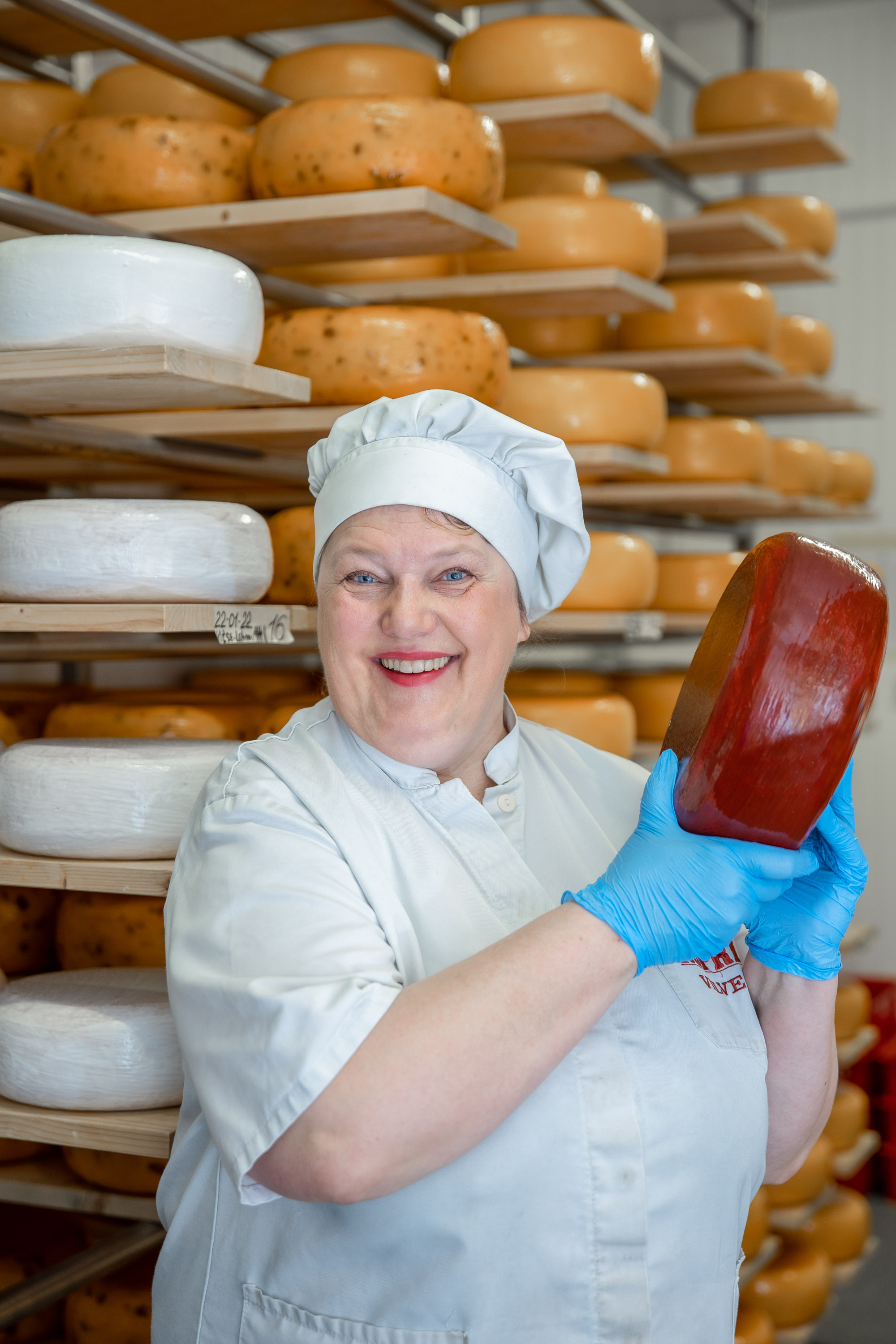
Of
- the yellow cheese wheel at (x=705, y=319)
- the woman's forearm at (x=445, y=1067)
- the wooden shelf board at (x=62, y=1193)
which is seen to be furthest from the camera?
the yellow cheese wheel at (x=705, y=319)

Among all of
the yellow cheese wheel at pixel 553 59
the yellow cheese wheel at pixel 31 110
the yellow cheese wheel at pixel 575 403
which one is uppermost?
the yellow cheese wheel at pixel 553 59

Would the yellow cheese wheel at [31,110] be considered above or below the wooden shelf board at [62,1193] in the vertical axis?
above

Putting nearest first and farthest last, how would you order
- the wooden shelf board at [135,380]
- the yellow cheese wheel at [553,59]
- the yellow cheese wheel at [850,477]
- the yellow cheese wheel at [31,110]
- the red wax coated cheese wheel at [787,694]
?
the red wax coated cheese wheel at [787,694] < the wooden shelf board at [135,380] < the yellow cheese wheel at [31,110] < the yellow cheese wheel at [553,59] < the yellow cheese wheel at [850,477]

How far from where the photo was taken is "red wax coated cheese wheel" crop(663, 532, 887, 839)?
1.03 m

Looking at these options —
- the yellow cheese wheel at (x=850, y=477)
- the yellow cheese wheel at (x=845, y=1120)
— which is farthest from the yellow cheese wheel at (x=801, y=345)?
the yellow cheese wheel at (x=845, y=1120)

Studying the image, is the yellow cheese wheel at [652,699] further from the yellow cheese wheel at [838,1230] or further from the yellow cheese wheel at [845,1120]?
the yellow cheese wheel at [838,1230]

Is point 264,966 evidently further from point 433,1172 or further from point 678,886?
point 678,886

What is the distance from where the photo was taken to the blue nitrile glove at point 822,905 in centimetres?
117

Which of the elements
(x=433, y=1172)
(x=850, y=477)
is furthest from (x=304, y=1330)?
(x=850, y=477)

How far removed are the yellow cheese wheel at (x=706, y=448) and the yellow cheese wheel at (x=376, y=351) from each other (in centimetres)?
104

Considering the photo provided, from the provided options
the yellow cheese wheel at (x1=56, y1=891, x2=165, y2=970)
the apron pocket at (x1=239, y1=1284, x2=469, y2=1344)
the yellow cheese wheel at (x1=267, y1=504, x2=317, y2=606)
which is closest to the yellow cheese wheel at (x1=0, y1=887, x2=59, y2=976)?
the yellow cheese wheel at (x1=56, y1=891, x2=165, y2=970)

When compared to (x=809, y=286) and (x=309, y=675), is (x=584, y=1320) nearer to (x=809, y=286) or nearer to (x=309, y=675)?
(x=309, y=675)

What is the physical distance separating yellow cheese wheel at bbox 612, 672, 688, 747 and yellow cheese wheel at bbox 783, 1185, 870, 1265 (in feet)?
3.77

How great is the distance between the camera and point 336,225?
189cm
